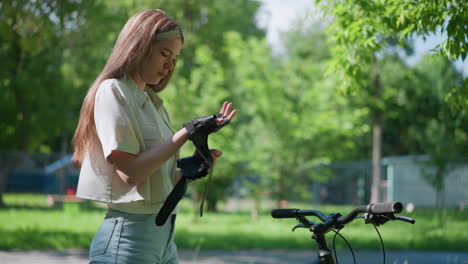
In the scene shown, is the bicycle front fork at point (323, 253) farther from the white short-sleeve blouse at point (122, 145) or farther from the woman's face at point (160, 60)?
the woman's face at point (160, 60)

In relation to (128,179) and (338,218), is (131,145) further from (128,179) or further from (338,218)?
(338,218)

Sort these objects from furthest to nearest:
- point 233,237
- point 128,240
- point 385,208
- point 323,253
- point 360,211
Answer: point 233,237 → point 323,253 → point 128,240 → point 360,211 → point 385,208

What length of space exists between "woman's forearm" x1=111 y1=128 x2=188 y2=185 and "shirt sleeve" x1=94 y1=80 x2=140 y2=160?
1.3 inches

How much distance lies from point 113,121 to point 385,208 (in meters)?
0.99

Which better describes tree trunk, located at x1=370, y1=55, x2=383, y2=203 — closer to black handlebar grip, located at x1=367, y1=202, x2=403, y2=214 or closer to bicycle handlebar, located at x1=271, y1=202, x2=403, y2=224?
bicycle handlebar, located at x1=271, y1=202, x2=403, y2=224

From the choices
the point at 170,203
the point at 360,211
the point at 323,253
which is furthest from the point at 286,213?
the point at 170,203

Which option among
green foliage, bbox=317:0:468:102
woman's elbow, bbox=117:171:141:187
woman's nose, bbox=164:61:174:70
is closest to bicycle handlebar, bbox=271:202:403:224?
woman's elbow, bbox=117:171:141:187

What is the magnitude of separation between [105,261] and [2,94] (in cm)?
1902

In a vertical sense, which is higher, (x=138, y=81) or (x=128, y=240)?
(x=138, y=81)

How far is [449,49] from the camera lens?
4293mm

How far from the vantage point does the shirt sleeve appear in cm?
211

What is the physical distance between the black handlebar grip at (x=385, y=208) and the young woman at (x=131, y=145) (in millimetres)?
595

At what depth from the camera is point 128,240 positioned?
7.22ft

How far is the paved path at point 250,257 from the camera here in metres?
9.59
